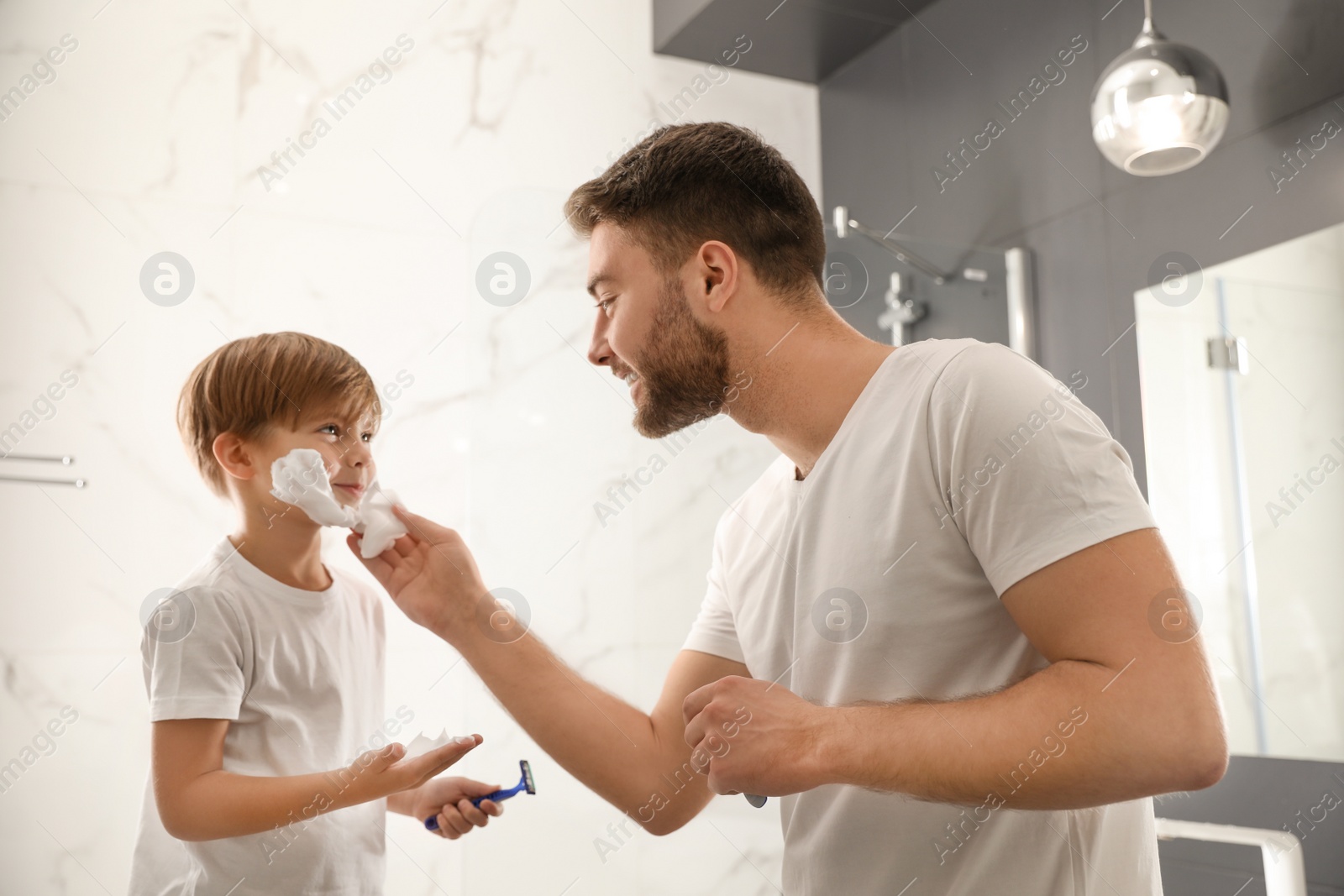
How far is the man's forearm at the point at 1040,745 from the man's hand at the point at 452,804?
1.43ft

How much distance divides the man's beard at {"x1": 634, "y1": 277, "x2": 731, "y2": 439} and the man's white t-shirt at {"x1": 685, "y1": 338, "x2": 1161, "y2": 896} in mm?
162

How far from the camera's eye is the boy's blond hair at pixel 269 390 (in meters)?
1.05

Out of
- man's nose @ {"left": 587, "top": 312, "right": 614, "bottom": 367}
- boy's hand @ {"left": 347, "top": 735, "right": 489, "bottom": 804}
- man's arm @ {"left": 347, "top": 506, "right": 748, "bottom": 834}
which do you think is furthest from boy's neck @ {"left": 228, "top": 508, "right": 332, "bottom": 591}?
man's nose @ {"left": 587, "top": 312, "right": 614, "bottom": 367}

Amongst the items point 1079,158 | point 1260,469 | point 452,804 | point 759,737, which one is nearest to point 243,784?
point 452,804

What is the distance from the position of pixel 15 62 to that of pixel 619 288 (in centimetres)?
110

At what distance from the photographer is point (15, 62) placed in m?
1.53

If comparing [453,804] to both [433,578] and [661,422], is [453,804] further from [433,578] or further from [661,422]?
[661,422]

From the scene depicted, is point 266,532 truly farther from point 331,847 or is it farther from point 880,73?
point 880,73

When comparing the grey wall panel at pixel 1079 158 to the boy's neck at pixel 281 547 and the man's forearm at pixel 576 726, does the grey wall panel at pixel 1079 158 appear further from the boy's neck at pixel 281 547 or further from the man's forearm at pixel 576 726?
the boy's neck at pixel 281 547

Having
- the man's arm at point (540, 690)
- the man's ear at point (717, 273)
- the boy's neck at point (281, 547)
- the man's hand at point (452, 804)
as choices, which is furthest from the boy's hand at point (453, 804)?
the man's ear at point (717, 273)

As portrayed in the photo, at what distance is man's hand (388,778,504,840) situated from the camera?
3.33ft

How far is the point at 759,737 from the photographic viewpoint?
2.38 feet

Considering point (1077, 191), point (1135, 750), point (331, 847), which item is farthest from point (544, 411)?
point (1135, 750)

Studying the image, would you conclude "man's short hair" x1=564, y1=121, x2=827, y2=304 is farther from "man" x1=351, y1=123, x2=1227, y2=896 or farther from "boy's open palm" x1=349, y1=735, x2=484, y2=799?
"boy's open palm" x1=349, y1=735, x2=484, y2=799
